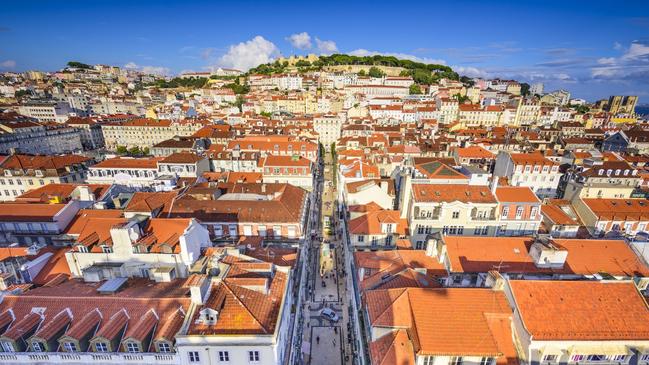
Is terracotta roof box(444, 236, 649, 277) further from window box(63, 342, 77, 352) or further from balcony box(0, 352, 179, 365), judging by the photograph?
window box(63, 342, 77, 352)

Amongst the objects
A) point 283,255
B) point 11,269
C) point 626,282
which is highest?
point 626,282

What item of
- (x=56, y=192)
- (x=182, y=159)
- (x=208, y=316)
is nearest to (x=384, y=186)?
(x=208, y=316)

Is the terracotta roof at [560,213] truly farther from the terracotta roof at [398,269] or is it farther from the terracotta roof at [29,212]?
the terracotta roof at [29,212]

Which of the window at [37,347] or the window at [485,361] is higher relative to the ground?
the window at [37,347]

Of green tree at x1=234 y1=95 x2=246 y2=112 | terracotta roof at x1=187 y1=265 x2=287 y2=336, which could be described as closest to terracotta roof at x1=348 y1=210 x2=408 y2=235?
terracotta roof at x1=187 y1=265 x2=287 y2=336

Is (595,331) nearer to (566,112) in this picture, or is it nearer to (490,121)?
(490,121)

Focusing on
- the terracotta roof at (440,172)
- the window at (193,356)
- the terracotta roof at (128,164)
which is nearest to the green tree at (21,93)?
the terracotta roof at (128,164)

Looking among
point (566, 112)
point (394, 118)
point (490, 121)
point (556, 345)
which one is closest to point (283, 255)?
point (556, 345)

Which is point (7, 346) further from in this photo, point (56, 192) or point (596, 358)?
point (596, 358)
